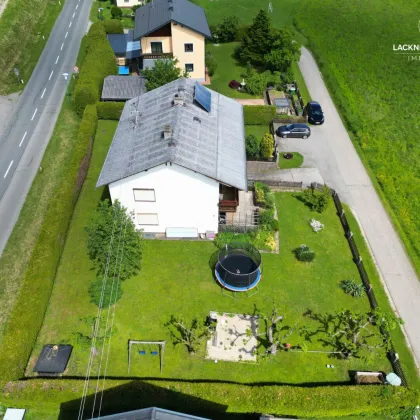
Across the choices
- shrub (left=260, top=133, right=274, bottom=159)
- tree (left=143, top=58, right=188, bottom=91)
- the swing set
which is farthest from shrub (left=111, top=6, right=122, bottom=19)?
the swing set

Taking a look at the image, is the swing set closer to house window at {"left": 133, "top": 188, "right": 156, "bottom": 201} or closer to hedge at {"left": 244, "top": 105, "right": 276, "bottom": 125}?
house window at {"left": 133, "top": 188, "right": 156, "bottom": 201}

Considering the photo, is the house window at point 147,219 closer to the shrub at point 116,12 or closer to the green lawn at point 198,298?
the green lawn at point 198,298

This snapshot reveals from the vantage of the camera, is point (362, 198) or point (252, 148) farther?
point (252, 148)

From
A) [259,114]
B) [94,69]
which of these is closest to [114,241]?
[259,114]

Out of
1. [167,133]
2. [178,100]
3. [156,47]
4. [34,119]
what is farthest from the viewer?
[156,47]

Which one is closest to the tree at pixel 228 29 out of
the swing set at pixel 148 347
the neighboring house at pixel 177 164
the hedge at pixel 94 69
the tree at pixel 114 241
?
the hedge at pixel 94 69

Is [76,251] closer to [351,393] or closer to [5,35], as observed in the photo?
[351,393]

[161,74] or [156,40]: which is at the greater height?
[156,40]

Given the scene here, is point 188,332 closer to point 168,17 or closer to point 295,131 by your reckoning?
point 295,131
